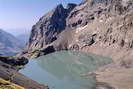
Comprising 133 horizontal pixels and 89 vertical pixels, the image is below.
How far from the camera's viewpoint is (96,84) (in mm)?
100062

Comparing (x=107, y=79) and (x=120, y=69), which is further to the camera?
(x=120, y=69)

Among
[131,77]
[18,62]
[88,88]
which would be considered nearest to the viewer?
[88,88]

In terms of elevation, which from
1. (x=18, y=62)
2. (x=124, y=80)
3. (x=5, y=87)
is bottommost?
(x=5, y=87)

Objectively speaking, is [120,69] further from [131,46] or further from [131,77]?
[131,46]

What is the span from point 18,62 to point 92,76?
2862 inches

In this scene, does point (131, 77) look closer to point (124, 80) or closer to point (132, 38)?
point (124, 80)

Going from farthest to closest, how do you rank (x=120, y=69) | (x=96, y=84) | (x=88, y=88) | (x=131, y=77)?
1. (x=120, y=69)
2. (x=131, y=77)
3. (x=96, y=84)
4. (x=88, y=88)

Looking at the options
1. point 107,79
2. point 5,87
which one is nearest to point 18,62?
point 107,79

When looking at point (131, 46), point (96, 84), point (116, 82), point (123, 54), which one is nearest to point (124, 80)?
point (116, 82)

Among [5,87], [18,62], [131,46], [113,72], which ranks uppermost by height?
[131,46]

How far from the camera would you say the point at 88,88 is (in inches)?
3656

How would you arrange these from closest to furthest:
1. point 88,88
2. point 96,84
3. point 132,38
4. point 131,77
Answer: point 88,88
point 96,84
point 131,77
point 132,38

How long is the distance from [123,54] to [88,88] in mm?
89097

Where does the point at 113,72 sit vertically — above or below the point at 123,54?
below
